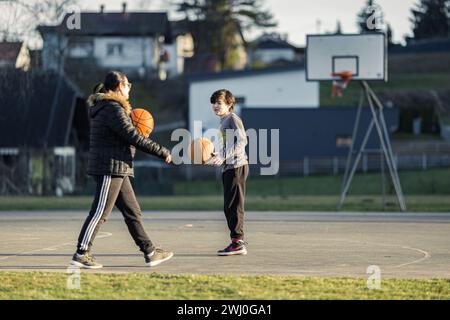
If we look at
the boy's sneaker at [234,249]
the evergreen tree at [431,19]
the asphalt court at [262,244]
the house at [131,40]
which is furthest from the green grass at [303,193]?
the evergreen tree at [431,19]

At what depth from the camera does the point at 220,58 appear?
94.9 m

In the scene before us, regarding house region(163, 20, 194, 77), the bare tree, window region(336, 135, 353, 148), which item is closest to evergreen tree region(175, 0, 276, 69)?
house region(163, 20, 194, 77)

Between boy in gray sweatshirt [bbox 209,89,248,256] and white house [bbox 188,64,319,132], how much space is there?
5524 centimetres

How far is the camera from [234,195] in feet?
46.9

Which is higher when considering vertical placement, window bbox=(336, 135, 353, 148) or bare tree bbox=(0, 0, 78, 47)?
bare tree bbox=(0, 0, 78, 47)

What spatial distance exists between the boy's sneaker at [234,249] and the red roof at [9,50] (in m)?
24.5

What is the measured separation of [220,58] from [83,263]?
8272 cm

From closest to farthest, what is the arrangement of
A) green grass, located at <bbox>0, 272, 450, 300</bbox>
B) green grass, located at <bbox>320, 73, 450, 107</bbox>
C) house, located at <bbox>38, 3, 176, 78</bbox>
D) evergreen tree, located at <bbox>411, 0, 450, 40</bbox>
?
green grass, located at <bbox>0, 272, 450, 300</bbox> < green grass, located at <bbox>320, 73, 450, 107</bbox> < house, located at <bbox>38, 3, 176, 78</bbox> < evergreen tree, located at <bbox>411, 0, 450, 40</bbox>

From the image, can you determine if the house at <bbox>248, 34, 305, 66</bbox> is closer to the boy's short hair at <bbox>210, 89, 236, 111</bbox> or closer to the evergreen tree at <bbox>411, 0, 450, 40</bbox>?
the evergreen tree at <bbox>411, 0, 450, 40</bbox>

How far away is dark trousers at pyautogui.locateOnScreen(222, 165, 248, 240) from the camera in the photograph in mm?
14281

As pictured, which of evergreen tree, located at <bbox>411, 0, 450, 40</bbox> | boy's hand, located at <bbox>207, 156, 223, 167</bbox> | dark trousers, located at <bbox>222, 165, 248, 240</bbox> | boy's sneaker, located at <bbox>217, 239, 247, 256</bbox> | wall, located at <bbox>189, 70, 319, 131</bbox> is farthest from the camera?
evergreen tree, located at <bbox>411, 0, 450, 40</bbox>

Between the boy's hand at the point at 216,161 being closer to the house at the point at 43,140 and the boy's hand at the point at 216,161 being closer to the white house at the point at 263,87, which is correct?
the house at the point at 43,140

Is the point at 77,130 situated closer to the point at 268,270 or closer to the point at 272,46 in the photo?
the point at 268,270
